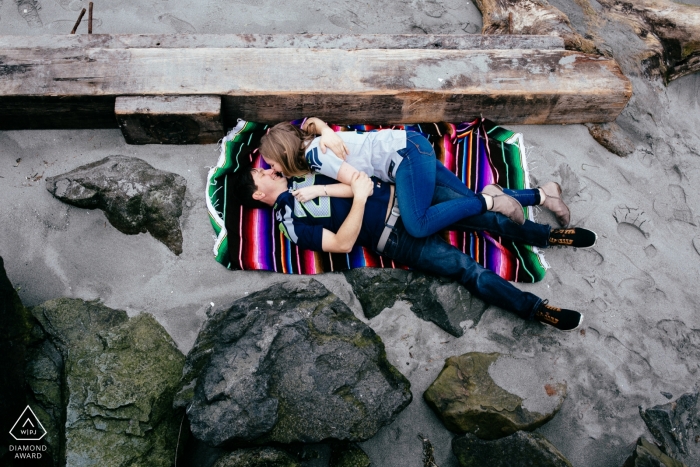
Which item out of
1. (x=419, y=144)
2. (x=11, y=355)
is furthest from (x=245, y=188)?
(x=11, y=355)

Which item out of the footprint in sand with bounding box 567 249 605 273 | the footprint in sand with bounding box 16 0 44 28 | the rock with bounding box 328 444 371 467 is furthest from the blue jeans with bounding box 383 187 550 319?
the footprint in sand with bounding box 16 0 44 28

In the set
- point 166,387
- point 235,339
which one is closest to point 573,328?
point 235,339

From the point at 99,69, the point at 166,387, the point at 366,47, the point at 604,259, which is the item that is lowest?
the point at 166,387

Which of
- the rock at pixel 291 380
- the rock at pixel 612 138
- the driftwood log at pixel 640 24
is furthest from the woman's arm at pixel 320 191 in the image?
the driftwood log at pixel 640 24

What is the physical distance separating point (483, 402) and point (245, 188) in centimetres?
195

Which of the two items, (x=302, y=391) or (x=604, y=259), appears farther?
(x=604, y=259)

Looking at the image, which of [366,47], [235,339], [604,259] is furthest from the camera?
[366,47]

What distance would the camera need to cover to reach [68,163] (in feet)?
11.9

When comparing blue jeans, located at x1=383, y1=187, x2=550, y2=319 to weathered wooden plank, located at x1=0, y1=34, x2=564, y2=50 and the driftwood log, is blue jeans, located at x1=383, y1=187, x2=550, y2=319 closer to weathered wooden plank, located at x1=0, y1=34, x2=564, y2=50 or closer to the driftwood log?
weathered wooden plank, located at x1=0, y1=34, x2=564, y2=50

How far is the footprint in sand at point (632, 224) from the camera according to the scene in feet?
11.6

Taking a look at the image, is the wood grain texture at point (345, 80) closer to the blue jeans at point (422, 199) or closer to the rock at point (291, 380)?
the blue jeans at point (422, 199)

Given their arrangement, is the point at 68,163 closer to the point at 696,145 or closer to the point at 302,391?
the point at 302,391

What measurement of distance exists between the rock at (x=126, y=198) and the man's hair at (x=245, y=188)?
0.40m

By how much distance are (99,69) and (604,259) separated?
365cm
